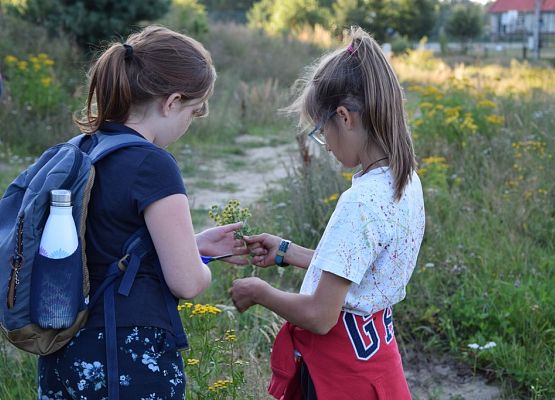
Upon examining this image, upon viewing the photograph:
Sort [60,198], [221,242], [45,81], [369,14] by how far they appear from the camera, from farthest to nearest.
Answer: [369,14] → [45,81] → [221,242] → [60,198]

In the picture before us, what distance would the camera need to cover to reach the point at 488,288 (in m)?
4.41

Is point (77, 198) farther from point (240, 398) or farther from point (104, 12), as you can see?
point (104, 12)

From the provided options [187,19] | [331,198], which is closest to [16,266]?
[331,198]

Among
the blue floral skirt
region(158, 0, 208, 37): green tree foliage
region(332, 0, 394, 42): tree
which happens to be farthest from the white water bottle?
region(332, 0, 394, 42): tree

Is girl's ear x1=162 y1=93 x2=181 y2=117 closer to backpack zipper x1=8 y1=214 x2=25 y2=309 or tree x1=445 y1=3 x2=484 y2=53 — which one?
backpack zipper x1=8 y1=214 x2=25 y2=309

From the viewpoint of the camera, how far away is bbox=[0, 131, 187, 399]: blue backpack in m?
1.84

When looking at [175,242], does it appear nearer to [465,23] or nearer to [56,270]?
[56,270]

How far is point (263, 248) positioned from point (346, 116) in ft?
1.96

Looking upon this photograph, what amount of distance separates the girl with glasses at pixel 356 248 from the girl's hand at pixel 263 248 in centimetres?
26

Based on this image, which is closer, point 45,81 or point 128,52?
point 128,52

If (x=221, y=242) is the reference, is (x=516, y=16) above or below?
below

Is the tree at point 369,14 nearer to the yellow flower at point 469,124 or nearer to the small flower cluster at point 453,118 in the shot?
the small flower cluster at point 453,118

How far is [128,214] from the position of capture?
1943 mm

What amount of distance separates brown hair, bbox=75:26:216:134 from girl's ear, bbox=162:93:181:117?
0.01 meters
